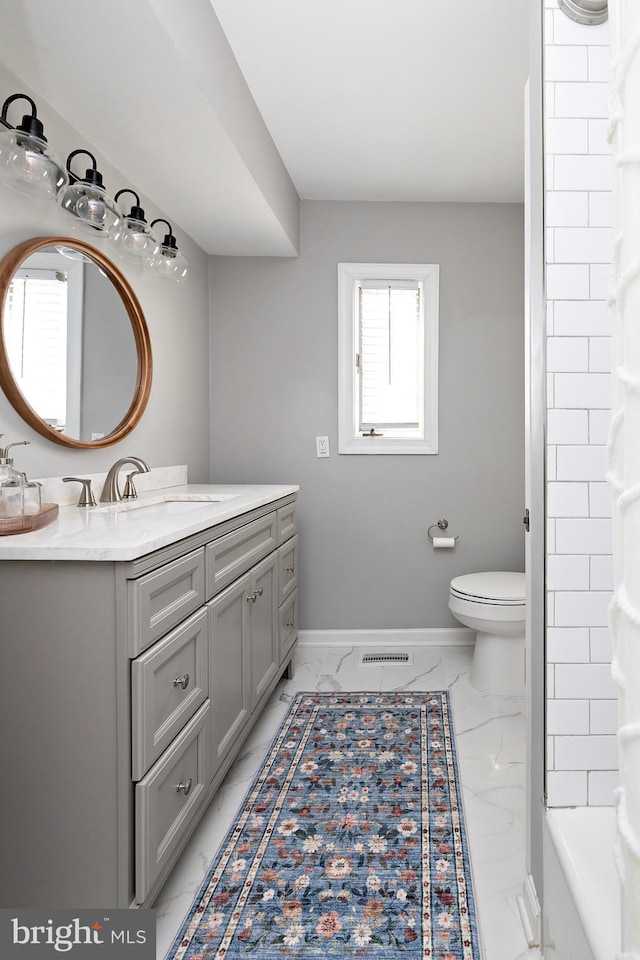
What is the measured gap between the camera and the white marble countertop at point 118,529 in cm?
118

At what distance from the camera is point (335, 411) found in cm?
322

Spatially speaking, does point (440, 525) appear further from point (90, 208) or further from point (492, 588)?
point (90, 208)

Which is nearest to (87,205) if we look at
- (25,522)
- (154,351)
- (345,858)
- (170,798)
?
(154,351)

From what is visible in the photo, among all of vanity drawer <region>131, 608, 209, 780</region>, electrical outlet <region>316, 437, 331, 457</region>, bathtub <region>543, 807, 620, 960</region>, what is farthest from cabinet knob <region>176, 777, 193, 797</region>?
electrical outlet <region>316, 437, 331, 457</region>

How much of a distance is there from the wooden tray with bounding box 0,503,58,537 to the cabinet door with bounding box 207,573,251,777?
1.60 feet

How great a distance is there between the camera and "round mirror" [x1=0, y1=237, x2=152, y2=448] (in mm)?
1637

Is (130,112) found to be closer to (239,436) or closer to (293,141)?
(293,141)

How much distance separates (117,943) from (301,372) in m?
2.57

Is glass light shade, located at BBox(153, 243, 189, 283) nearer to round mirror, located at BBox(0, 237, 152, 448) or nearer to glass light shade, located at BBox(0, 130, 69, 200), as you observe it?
round mirror, located at BBox(0, 237, 152, 448)

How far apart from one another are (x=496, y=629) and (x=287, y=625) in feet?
3.05

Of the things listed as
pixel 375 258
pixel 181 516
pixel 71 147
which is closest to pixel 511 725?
pixel 181 516

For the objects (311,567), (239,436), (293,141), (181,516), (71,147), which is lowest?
(311,567)

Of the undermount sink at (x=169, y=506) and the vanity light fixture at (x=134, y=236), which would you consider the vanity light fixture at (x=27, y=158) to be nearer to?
the vanity light fixture at (x=134, y=236)

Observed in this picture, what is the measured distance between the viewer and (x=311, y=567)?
3.26m
